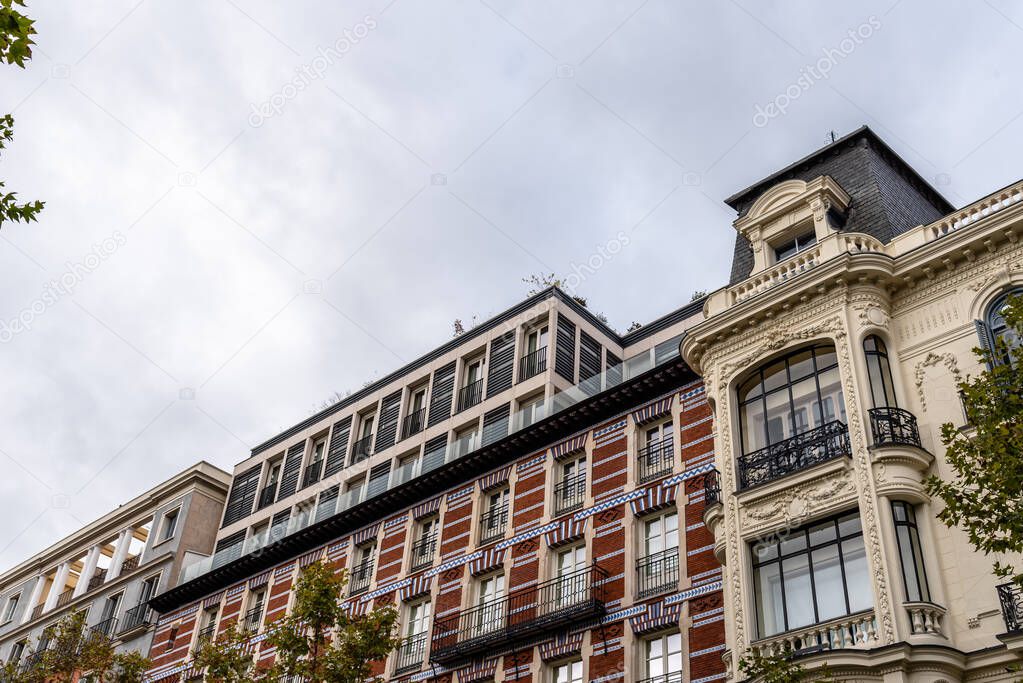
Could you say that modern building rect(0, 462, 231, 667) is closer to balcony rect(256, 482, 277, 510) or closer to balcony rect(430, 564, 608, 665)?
balcony rect(256, 482, 277, 510)

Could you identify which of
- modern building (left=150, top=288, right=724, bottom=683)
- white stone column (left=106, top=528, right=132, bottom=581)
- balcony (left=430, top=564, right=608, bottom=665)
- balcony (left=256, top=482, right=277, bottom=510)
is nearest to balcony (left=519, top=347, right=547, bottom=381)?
modern building (left=150, top=288, right=724, bottom=683)

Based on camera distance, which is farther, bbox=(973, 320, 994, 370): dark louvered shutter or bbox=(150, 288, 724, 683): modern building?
bbox=(150, 288, 724, 683): modern building

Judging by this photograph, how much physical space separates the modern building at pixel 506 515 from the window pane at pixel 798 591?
3.17 m

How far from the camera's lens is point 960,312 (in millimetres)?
24234

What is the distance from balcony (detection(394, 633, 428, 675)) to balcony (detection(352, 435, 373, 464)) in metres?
11.9

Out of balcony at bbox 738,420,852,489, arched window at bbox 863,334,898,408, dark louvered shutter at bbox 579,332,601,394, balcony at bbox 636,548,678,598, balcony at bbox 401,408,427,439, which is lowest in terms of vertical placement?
balcony at bbox 636,548,678,598

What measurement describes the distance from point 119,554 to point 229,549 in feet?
31.4

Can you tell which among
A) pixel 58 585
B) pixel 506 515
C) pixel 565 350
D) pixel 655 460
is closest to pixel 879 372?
pixel 655 460

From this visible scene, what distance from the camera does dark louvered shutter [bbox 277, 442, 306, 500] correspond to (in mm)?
46125

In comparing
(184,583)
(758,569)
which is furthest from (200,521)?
(758,569)

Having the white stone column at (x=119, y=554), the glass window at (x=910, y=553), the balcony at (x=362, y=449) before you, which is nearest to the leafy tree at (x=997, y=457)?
the glass window at (x=910, y=553)

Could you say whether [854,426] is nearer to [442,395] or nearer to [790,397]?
[790,397]

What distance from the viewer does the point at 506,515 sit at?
33.5 meters

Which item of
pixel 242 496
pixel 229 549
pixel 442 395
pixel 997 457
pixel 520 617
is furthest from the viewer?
pixel 242 496
